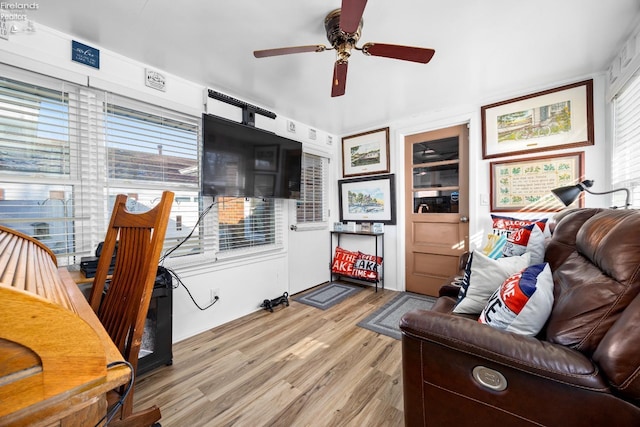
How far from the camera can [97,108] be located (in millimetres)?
1842

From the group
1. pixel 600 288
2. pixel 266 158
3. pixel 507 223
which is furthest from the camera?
pixel 266 158

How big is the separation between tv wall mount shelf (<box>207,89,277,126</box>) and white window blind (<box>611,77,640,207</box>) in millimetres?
3017

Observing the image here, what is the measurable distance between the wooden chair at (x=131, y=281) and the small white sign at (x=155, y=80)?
1.43 meters

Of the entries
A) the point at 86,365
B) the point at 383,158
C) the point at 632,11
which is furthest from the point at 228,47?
the point at 632,11

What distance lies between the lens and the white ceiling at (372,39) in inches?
59.6

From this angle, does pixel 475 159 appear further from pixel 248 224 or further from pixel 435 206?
pixel 248 224

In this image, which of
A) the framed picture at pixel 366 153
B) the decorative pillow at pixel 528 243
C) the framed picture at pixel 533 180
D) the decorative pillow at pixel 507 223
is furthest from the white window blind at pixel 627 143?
the framed picture at pixel 366 153

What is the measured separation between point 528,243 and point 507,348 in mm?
1097

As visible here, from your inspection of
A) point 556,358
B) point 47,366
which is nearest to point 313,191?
point 556,358

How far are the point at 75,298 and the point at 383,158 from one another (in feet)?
11.2

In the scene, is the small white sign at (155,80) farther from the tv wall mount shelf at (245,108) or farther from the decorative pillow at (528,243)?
the decorative pillow at (528,243)

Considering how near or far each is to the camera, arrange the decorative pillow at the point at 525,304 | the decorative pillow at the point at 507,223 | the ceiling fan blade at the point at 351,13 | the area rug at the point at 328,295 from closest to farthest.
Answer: the decorative pillow at the point at 525,304, the ceiling fan blade at the point at 351,13, the decorative pillow at the point at 507,223, the area rug at the point at 328,295

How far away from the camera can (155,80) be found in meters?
2.12

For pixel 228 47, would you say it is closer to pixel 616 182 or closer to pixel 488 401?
pixel 488 401
